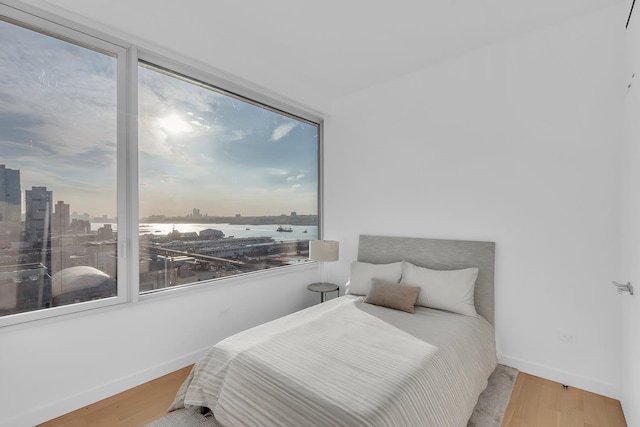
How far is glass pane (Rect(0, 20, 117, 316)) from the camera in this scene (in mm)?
1925

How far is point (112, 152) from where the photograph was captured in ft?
7.70

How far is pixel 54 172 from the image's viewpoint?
209 cm

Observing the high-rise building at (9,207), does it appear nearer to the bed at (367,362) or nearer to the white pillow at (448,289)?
the bed at (367,362)

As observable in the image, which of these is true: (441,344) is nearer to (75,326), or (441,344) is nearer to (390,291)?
(390,291)

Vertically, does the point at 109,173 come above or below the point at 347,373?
above

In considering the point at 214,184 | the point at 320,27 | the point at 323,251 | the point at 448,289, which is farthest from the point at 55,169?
the point at 448,289

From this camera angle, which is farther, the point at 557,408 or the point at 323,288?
the point at 323,288

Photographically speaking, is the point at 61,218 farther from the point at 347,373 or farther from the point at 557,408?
the point at 557,408

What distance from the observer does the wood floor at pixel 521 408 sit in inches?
78.6

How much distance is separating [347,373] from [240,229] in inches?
82.2

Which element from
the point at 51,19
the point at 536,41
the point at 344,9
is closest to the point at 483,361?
the point at 536,41

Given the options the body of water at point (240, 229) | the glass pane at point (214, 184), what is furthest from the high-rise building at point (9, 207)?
the glass pane at point (214, 184)

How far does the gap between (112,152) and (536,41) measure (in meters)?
3.57

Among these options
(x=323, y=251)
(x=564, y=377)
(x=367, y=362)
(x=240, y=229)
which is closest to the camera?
(x=367, y=362)
